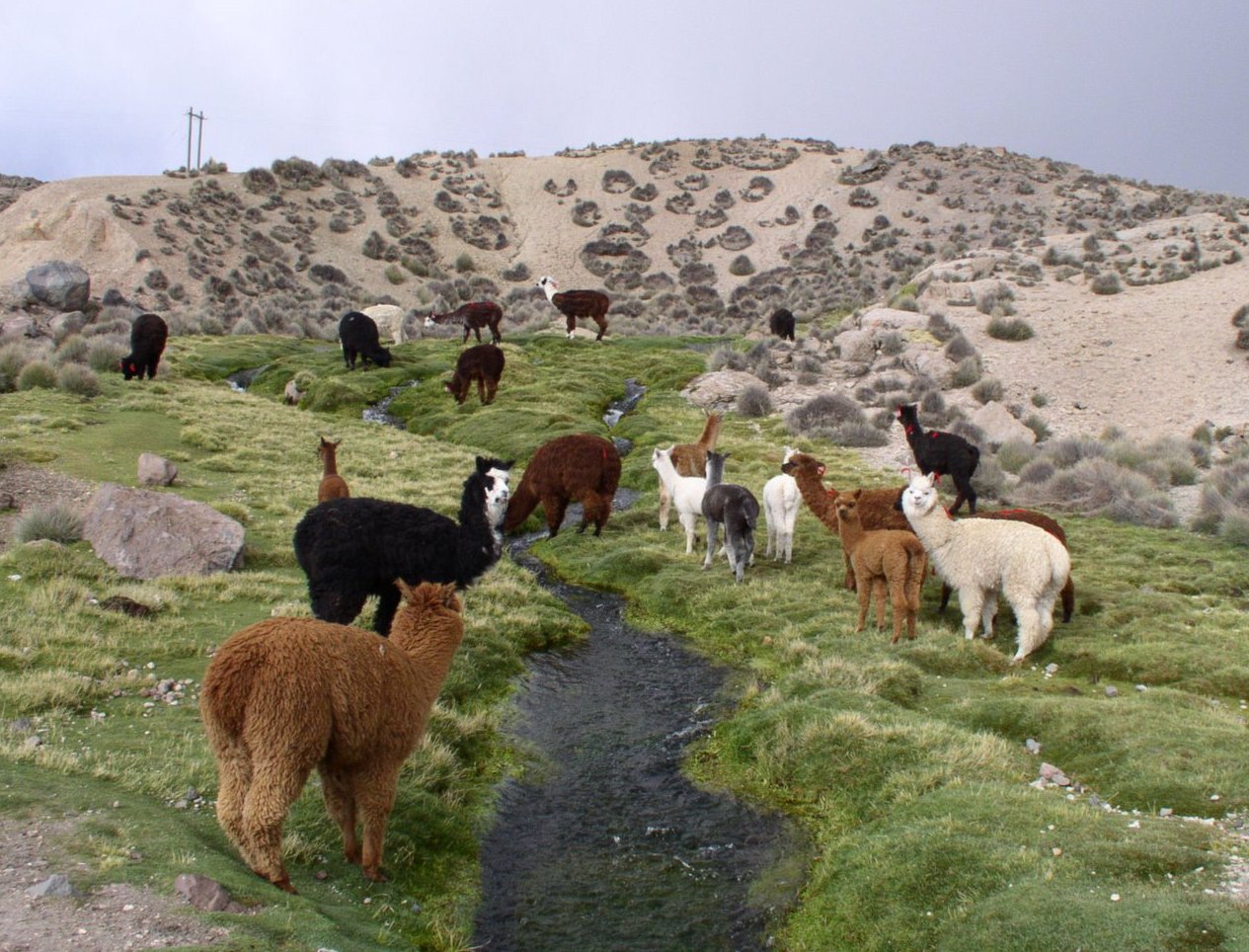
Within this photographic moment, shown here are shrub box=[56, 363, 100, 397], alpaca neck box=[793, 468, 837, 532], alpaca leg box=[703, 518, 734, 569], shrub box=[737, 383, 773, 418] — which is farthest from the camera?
shrub box=[737, 383, 773, 418]

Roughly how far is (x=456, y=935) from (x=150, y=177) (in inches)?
2757

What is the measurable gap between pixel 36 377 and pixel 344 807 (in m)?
21.9

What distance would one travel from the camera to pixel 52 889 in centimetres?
422

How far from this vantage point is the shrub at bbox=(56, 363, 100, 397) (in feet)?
71.9

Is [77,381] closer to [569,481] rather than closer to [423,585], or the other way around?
[569,481]

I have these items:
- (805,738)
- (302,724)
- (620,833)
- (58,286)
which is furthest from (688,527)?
(58,286)

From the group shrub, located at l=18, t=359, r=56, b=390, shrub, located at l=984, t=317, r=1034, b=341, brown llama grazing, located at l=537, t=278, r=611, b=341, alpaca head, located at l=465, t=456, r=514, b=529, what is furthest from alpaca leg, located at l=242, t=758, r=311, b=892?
brown llama grazing, located at l=537, t=278, r=611, b=341

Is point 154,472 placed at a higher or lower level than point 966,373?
lower

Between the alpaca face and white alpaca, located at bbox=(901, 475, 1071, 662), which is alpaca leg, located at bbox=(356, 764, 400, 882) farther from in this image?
the alpaca face

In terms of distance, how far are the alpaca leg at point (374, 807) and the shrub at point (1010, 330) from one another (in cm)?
3091

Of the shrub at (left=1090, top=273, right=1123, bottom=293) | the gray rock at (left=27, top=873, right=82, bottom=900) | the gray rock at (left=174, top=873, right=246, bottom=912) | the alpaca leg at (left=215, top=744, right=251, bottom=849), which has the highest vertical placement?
the shrub at (left=1090, top=273, right=1123, bottom=293)

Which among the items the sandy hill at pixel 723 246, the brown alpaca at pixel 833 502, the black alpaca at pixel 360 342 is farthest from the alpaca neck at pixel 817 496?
the black alpaca at pixel 360 342

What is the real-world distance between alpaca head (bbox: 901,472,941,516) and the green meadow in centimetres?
141

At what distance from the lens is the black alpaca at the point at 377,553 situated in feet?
27.2
